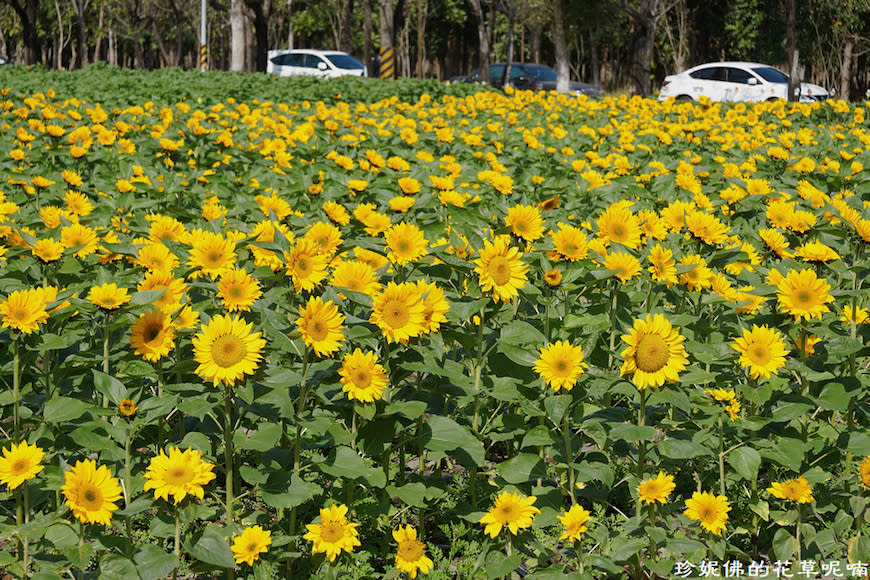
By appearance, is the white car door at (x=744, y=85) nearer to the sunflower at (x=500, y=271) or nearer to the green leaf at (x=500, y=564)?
the sunflower at (x=500, y=271)

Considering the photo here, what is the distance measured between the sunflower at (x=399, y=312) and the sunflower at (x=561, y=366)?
39cm

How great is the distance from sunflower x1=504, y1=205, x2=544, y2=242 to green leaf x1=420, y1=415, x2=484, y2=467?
0.96m

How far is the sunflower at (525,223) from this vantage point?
345 centimetres

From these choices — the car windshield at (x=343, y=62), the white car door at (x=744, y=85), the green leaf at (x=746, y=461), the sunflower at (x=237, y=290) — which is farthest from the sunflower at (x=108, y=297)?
the car windshield at (x=343, y=62)

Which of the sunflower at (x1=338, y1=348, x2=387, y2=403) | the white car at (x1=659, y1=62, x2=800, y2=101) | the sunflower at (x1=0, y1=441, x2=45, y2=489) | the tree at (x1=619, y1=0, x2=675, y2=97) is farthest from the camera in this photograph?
the tree at (x1=619, y1=0, x2=675, y2=97)

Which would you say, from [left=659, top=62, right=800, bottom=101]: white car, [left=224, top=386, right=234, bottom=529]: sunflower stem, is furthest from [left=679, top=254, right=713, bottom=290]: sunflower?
[left=659, top=62, right=800, bottom=101]: white car

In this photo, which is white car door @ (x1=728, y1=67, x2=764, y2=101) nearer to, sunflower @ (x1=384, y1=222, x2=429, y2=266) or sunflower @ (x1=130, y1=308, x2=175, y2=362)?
sunflower @ (x1=384, y1=222, x2=429, y2=266)

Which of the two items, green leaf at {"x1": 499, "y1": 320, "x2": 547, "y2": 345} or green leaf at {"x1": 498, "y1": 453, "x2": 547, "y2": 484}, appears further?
green leaf at {"x1": 499, "y1": 320, "x2": 547, "y2": 345}

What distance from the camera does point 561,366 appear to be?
2.65m

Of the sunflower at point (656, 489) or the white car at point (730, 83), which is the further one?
the white car at point (730, 83)

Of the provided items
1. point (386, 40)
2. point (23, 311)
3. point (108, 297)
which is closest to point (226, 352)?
point (108, 297)

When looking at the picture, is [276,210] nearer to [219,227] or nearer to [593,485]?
[219,227]

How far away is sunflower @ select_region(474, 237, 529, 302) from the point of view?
9.39ft

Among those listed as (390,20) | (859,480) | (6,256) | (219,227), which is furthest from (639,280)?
(390,20)
